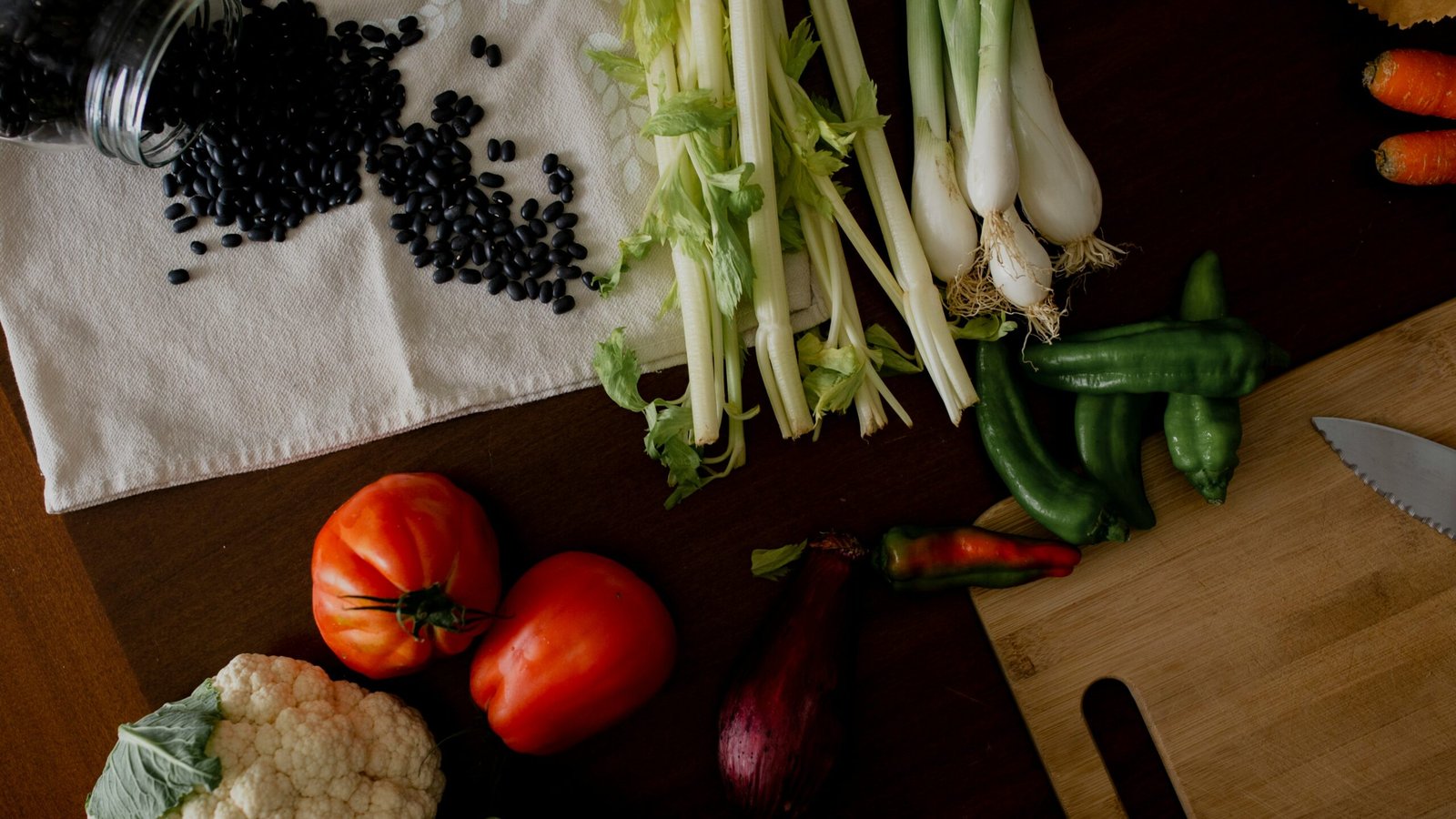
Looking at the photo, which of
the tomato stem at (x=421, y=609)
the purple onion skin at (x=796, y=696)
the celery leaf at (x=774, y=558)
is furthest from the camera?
the celery leaf at (x=774, y=558)

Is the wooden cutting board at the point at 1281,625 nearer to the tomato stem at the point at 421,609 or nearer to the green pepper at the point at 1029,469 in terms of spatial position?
the green pepper at the point at 1029,469

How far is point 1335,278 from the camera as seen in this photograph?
129 cm

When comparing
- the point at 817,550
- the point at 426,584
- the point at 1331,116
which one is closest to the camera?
the point at 426,584

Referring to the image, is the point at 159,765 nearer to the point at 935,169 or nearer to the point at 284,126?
the point at 284,126

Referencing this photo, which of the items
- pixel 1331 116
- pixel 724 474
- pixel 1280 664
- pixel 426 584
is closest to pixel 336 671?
pixel 426 584

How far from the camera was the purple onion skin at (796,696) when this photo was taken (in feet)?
3.69

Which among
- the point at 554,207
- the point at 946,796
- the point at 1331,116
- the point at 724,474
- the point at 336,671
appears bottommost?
the point at 946,796

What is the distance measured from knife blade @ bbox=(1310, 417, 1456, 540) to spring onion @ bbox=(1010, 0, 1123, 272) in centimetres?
39

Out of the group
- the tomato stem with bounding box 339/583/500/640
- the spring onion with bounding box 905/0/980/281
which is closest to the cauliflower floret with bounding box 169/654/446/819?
the tomato stem with bounding box 339/583/500/640

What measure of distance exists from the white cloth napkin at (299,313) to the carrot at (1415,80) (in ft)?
2.76

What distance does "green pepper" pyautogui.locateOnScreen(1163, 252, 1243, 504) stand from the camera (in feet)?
3.86

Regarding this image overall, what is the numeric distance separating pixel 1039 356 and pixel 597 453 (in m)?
0.61

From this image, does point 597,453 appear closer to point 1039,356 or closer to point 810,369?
point 810,369

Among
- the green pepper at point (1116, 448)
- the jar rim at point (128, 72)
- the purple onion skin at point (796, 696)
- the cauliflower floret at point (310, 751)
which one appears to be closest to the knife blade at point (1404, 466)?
the green pepper at point (1116, 448)
